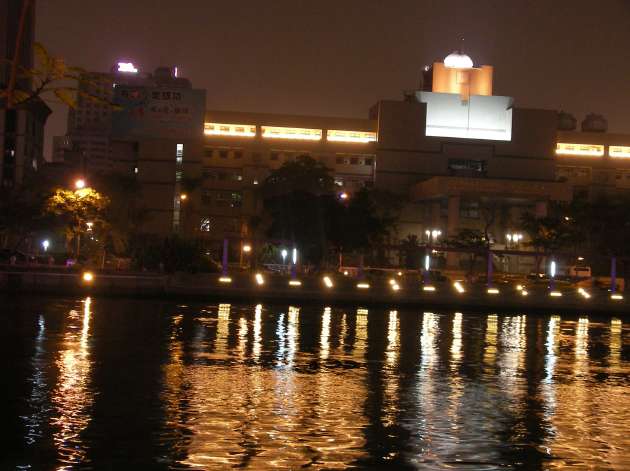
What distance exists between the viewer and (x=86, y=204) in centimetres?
5250

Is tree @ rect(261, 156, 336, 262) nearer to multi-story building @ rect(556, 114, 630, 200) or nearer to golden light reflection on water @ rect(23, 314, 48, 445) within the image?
golden light reflection on water @ rect(23, 314, 48, 445)

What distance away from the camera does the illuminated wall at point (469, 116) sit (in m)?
93.6

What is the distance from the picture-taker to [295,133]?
97.1m

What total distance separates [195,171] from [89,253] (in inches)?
1267

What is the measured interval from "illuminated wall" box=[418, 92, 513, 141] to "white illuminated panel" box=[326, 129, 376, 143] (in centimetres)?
629

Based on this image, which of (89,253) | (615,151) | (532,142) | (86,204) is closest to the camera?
(86,204)

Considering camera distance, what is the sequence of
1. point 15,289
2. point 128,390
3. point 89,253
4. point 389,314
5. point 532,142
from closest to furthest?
point 128,390, point 389,314, point 15,289, point 89,253, point 532,142

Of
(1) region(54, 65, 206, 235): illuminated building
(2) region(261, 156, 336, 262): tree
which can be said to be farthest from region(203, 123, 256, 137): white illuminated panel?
(2) region(261, 156, 336, 262): tree

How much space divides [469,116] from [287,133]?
62.8 ft

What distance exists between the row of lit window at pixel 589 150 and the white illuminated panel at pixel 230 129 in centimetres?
3406

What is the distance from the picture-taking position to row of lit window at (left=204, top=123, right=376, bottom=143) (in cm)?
9606

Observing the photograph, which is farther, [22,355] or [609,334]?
A: [609,334]

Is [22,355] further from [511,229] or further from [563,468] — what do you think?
[511,229]

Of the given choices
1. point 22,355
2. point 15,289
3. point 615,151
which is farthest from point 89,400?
point 615,151
